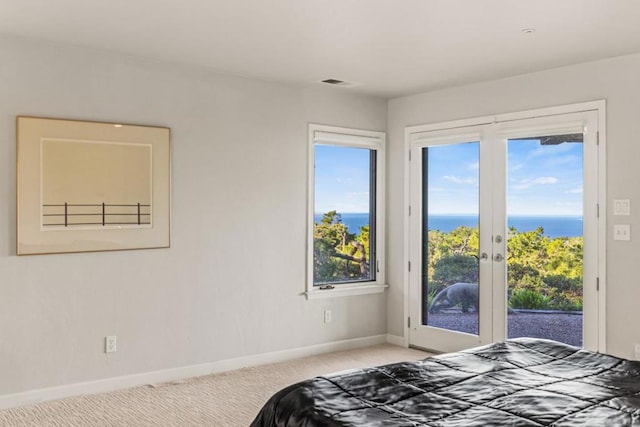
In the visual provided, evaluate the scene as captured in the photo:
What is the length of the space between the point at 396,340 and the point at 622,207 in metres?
2.53

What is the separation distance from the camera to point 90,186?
4105 mm

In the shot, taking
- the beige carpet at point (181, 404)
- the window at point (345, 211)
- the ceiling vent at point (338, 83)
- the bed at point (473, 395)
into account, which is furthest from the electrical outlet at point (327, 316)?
the bed at point (473, 395)

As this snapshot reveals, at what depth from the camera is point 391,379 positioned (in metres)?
2.48

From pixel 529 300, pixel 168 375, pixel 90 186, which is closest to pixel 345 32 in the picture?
pixel 90 186

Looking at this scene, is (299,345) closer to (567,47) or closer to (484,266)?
(484,266)

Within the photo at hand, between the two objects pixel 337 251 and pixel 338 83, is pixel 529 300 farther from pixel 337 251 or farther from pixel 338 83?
pixel 338 83

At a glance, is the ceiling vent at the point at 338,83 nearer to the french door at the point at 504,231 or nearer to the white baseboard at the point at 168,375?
the french door at the point at 504,231

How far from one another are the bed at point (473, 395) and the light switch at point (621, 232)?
1.65 meters

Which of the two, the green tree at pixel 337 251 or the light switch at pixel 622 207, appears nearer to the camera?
the light switch at pixel 622 207

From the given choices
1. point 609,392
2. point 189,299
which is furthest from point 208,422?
point 609,392

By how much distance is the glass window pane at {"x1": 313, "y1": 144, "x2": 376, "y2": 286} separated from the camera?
5.51 metres

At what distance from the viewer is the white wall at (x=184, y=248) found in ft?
12.8

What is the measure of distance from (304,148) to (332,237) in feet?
3.00

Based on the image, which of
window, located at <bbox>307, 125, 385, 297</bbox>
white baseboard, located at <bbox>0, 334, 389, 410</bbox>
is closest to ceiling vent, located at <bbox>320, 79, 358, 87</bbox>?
window, located at <bbox>307, 125, 385, 297</bbox>
